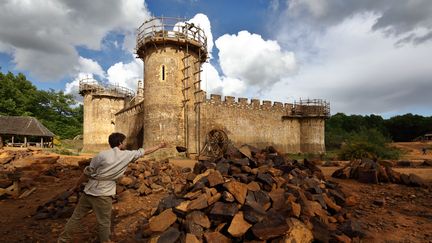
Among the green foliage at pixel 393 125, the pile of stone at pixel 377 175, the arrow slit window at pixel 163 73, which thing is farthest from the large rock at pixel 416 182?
the green foliage at pixel 393 125

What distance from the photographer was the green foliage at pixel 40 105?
36781 mm

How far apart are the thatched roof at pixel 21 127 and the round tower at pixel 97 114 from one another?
15.5ft

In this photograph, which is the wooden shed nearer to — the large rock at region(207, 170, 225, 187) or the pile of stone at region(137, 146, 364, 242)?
the pile of stone at region(137, 146, 364, 242)

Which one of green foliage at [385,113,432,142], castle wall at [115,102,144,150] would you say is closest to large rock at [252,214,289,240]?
castle wall at [115,102,144,150]

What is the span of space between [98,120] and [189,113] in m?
13.6

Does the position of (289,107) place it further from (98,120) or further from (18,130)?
(18,130)

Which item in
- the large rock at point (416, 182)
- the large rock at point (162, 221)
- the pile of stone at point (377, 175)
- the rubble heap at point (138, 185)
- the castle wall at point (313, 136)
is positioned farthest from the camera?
the castle wall at point (313, 136)

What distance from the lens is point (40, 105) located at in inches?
1638

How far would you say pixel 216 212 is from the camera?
4246 mm

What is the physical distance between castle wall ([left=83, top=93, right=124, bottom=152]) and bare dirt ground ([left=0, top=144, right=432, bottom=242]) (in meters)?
21.4

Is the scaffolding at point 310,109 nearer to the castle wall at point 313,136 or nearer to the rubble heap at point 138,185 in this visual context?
the castle wall at point 313,136

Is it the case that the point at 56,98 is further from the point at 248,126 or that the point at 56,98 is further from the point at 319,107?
the point at 319,107

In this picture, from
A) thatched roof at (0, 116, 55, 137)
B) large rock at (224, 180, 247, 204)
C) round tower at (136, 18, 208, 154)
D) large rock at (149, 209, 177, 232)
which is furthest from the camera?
thatched roof at (0, 116, 55, 137)

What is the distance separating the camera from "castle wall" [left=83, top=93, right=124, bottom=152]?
94.6 feet
